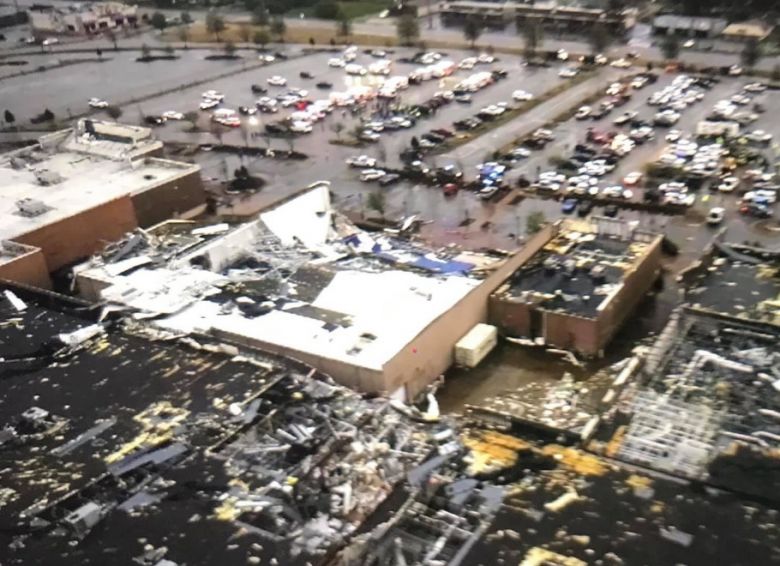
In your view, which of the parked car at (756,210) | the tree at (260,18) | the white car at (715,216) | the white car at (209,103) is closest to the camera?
the white car at (715,216)

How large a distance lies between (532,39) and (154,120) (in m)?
17.8

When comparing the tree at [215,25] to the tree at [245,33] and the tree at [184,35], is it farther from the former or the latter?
the tree at [184,35]

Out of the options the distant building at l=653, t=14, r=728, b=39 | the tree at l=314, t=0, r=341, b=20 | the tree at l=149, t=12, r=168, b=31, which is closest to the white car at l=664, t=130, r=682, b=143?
the distant building at l=653, t=14, r=728, b=39

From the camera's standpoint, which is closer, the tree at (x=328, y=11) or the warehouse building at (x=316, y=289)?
the warehouse building at (x=316, y=289)

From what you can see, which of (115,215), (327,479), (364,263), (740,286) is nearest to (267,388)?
(327,479)

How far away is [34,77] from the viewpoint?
146ft

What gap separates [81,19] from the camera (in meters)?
52.8

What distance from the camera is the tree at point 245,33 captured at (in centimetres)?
4858

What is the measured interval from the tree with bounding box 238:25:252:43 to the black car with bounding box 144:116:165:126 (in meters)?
14.3

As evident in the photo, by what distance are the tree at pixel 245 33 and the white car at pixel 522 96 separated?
1960 centimetres

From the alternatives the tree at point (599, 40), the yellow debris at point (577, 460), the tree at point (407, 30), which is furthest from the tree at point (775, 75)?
the yellow debris at point (577, 460)

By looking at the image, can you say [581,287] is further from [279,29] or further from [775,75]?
[279,29]

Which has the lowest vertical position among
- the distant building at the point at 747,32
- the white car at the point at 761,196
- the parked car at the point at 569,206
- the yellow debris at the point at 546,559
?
the parked car at the point at 569,206

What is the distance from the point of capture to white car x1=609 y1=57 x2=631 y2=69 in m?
38.2
